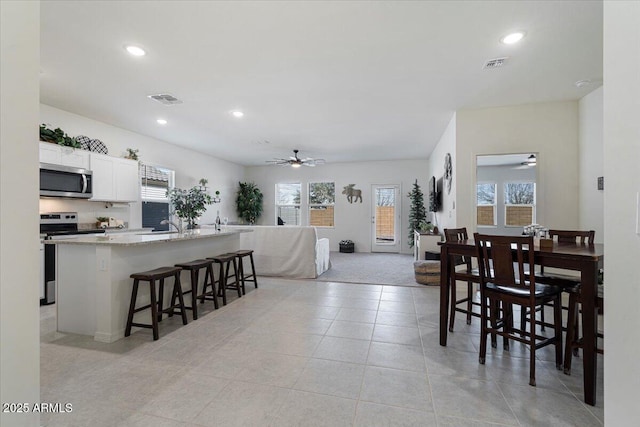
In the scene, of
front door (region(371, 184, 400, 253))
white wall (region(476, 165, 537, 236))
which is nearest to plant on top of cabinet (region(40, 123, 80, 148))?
white wall (region(476, 165, 537, 236))

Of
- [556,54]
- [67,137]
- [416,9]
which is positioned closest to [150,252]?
[67,137]

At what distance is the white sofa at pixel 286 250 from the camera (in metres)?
5.21

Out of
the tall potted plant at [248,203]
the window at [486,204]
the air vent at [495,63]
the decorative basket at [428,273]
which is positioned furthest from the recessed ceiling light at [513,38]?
the tall potted plant at [248,203]

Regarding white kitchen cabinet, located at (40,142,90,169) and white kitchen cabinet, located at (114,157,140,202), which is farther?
white kitchen cabinet, located at (114,157,140,202)

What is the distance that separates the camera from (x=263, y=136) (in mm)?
5965

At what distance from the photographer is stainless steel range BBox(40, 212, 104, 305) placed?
150 inches

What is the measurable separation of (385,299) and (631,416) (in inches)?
120

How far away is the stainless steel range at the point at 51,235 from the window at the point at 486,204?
19.3ft

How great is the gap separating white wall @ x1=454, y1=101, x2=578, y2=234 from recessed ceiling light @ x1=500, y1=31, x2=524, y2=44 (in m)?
1.85

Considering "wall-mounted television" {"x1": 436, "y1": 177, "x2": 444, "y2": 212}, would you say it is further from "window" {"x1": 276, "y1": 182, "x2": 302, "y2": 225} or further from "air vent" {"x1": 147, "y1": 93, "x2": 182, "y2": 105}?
"air vent" {"x1": 147, "y1": 93, "x2": 182, "y2": 105}

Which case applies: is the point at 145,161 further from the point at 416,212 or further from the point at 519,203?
the point at 519,203

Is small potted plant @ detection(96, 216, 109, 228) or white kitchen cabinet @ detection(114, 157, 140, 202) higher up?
white kitchen cabinet @ detection(114, 157, 140, 202)

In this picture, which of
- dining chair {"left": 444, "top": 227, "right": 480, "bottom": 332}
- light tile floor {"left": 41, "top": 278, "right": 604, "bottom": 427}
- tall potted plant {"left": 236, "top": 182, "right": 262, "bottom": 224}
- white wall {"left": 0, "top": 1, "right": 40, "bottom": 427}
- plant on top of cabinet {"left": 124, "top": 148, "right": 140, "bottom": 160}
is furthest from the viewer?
tall potted plant {"left": 236, "top": 182, "right": 262, "bottom": 224}

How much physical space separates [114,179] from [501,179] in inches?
248
